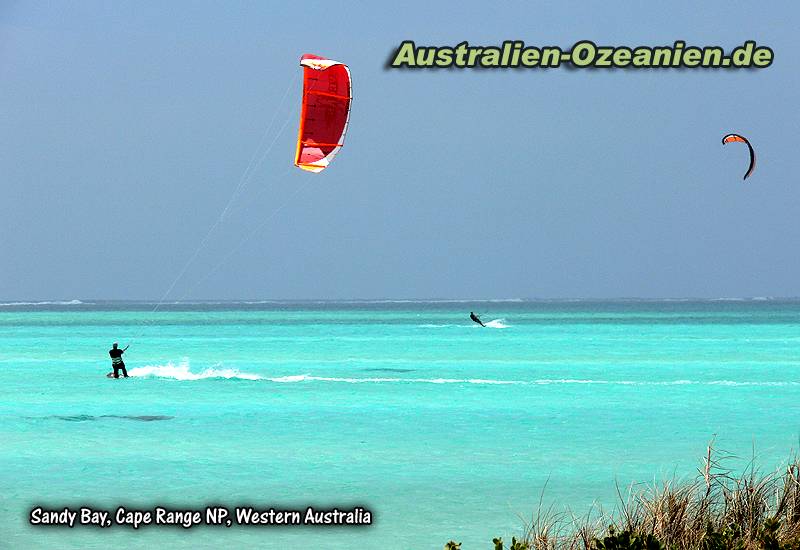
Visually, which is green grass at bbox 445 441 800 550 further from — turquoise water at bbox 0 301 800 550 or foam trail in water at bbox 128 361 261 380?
foam trail in water at bbox 128 361 261 380

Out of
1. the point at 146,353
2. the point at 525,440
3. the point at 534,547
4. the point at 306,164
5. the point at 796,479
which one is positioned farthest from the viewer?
the point at 146,353

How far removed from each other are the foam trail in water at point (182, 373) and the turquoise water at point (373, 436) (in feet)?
0.51

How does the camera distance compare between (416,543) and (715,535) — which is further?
(416,543)

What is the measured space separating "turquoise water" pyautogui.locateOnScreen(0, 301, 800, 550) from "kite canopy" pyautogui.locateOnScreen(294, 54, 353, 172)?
5.23 meters

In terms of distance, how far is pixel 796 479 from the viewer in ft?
27.9

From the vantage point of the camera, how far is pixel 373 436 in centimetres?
2075

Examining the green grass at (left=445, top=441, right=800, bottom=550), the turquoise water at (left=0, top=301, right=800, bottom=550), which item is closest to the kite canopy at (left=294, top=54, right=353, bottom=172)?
the turquoise water at (left=0, top=301, right=800, bottom=550)

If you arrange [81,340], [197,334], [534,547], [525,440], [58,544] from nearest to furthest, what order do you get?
[534,547] < [58,544] < [525,440] < [81,340] < [197,334]

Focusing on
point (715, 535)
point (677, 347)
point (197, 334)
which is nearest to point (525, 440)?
point (715, 535)

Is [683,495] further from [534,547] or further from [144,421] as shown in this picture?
[144,421]

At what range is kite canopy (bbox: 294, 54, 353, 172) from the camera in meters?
17.5

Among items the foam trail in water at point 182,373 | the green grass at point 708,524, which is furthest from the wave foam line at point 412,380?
the green grass at point 708,524

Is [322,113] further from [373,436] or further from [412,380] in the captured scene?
[412,380]

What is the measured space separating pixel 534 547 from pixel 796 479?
92.7 inches
